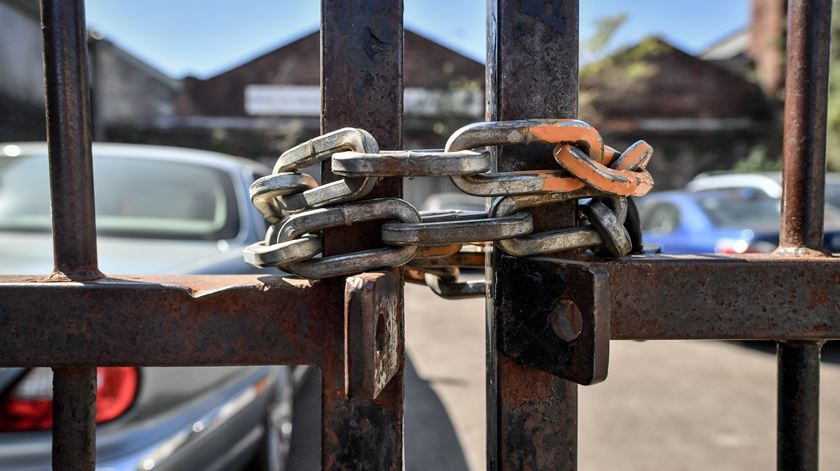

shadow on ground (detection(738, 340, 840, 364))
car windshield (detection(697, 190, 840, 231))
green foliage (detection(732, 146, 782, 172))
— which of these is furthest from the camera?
green foliage (detection(732, 146, 782, 172))

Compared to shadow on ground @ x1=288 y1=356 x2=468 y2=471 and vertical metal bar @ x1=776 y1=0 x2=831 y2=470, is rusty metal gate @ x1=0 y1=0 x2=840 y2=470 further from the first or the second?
shadow on ground @ x1=288 y1=356 x2=468 y2=471

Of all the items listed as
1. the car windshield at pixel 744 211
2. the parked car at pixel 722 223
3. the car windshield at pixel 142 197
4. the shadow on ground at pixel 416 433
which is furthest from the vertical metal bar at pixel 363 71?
the car windshield at pixel 744 211

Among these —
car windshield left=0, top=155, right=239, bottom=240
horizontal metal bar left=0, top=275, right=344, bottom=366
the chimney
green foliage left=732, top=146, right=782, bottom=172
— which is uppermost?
the chimney

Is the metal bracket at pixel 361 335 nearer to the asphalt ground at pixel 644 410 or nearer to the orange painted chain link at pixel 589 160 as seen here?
the orange painted chain link at pixel 589 160

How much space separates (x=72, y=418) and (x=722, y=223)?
5.04 meters

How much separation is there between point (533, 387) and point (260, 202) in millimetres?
343

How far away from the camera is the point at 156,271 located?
1723mm

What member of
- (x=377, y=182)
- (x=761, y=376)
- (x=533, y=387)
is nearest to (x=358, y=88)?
(x=377, y=182)

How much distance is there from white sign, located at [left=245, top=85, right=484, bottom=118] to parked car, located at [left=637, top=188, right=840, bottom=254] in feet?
38.9

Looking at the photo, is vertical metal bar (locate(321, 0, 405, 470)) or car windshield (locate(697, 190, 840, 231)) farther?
car windshield (locate(697, 190, 840, 231))

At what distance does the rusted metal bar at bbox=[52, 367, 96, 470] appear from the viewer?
2.14 feet

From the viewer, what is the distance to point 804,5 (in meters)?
0.69

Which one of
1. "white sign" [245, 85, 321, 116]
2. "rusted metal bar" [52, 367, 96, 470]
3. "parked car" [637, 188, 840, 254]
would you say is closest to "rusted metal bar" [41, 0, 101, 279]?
"rusted metal bar" [52, 367, 96, 470]

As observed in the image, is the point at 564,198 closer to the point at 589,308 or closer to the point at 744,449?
the point at 589,308
